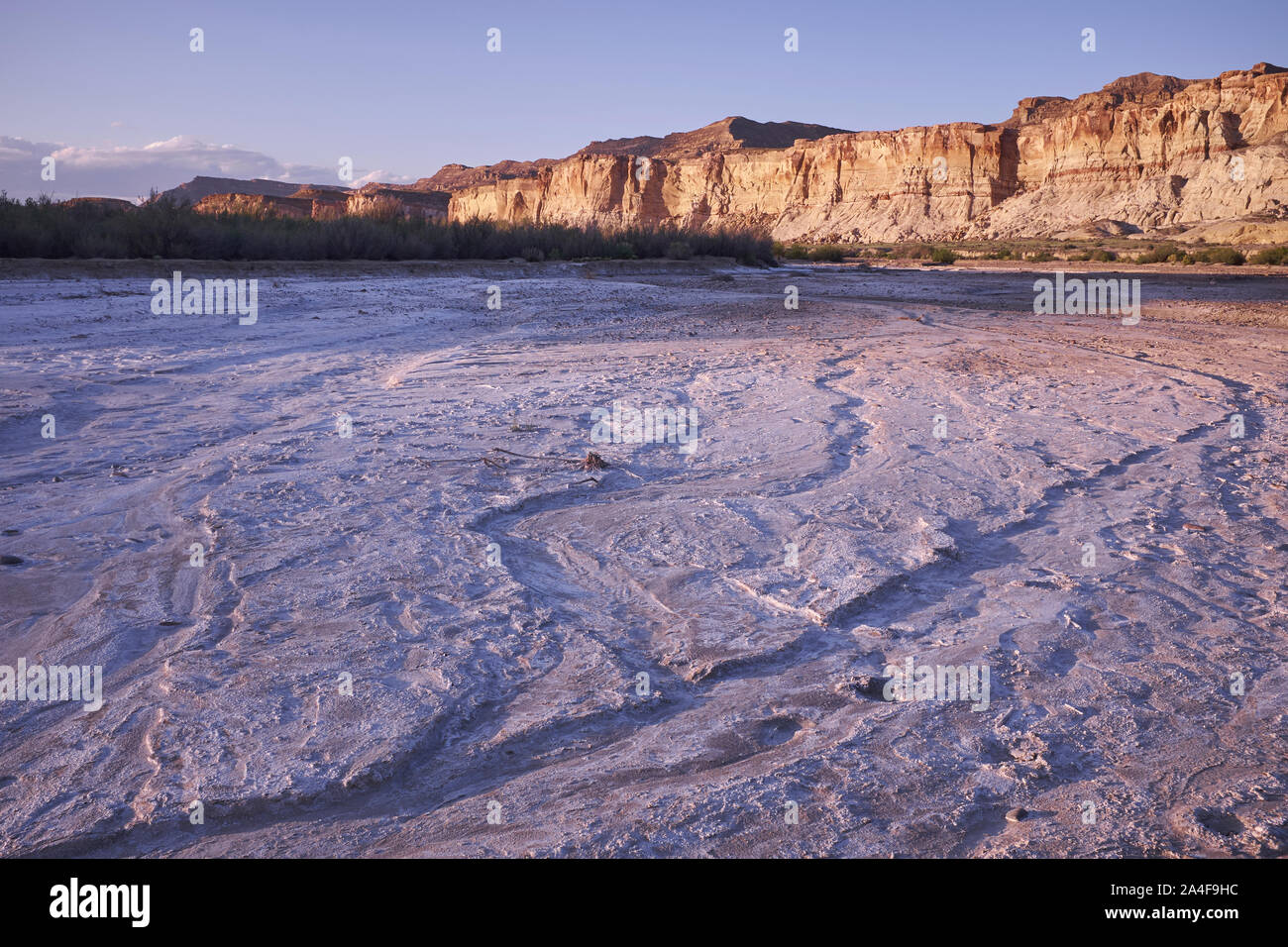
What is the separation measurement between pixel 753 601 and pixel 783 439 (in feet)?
7.55

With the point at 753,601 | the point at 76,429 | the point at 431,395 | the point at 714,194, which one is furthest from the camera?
the point at 714,194

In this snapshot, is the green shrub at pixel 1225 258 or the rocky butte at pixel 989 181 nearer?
the green shrub at pixel 1225 258

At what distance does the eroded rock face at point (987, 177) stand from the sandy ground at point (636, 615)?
143 ft

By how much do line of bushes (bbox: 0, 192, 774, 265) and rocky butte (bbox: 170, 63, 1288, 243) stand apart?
2069 centimetres

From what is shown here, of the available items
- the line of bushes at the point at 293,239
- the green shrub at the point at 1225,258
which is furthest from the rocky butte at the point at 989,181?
the line of bushes at the point at 293,239

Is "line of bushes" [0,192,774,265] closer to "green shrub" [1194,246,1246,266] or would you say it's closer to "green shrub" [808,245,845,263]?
"green shrub" [808,245,845,263]

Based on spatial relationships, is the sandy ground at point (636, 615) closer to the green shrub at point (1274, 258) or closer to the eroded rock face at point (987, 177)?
the green shrub at point (1274, 258)

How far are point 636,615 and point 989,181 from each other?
59.5 metres

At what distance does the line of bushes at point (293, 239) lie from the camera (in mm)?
13055

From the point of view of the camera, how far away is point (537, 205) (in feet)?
233

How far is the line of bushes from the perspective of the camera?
13055 mm

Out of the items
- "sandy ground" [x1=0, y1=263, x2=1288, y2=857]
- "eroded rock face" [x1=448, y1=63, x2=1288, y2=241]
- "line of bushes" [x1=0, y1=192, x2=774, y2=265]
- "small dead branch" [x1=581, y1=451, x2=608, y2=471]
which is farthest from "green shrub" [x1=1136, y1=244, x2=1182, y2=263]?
"small dead branch" [x1=581, y1=451, x2=608, y2=471]
